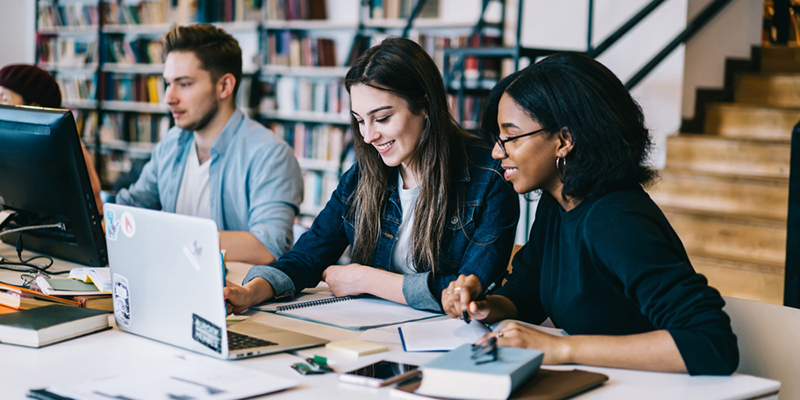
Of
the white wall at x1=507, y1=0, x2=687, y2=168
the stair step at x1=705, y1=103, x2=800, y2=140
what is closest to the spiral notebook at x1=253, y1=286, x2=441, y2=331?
the white wall at x1=507, y1=0, x2=687, y2=168

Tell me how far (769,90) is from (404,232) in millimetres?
3342

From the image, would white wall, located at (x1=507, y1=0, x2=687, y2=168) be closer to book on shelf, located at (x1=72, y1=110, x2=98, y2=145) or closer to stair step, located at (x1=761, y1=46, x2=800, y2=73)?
stair step, located at (x1=761, y1=46, x2=800, y2=73)

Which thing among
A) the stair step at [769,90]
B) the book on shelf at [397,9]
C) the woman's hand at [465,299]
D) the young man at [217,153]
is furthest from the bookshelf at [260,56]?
the woman's hand at [465,299]

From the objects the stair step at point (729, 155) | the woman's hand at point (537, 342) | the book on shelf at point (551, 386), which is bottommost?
the book on shelf at point (551, 386)

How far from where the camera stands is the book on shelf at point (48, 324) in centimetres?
111

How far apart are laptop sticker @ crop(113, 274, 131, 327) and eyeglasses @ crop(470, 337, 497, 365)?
1.97 feet

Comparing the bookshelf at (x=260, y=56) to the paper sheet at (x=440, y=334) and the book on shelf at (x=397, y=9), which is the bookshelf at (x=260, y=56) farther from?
the paper sheet at (x=440, y=334)

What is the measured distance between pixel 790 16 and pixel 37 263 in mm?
5133

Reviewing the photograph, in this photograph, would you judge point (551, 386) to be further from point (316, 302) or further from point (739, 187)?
point (739, 187)

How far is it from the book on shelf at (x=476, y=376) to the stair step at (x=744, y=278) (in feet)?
8.15

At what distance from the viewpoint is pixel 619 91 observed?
120 cm

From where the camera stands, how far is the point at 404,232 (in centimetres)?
162

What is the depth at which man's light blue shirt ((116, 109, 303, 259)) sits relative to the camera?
2.05 metres

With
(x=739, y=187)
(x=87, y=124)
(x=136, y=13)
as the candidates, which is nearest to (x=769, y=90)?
(x=739, y=187)
